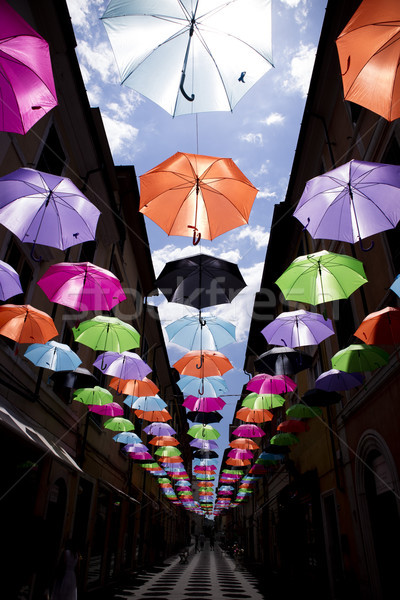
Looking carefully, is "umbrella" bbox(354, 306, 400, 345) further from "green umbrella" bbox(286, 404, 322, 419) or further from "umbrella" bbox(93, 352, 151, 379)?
"green umbrella" bbox(286, 404, 322, 419)

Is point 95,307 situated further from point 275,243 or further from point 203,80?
point 275,243

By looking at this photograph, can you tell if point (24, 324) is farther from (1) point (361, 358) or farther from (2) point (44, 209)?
(1) point (361, 358)

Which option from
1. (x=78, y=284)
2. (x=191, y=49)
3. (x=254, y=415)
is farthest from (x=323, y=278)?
(x=254, y=415)

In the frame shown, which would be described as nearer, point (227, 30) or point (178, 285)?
point (227, 30)

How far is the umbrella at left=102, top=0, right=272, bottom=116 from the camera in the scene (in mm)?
5457

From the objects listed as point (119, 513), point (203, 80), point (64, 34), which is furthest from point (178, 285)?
point (119, 513)

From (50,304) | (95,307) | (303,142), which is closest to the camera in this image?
(95,307)

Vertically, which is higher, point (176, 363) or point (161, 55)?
point (161, 55)

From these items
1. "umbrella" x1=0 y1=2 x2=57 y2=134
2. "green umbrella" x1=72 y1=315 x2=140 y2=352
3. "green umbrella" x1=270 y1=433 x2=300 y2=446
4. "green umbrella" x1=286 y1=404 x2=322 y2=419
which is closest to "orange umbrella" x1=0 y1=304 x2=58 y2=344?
"green umbrella" x1=72 y1=315 x2=140 y2=352

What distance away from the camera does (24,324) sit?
6.98m

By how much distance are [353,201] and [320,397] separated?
18.6 feet

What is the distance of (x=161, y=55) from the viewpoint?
570 centimetres

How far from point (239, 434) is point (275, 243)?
352 inches

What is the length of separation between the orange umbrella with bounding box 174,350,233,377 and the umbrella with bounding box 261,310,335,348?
2.46m
